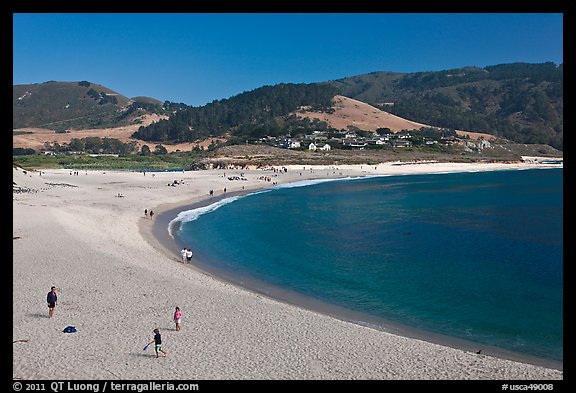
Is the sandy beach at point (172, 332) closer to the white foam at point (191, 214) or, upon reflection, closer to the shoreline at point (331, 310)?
the shoreline at point (331, 310)

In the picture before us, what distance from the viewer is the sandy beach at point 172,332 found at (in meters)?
10.5

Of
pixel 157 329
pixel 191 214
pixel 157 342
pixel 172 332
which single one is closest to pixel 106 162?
pixel 191 214

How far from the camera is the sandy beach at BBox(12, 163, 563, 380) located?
10531 mm

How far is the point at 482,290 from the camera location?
18.9m

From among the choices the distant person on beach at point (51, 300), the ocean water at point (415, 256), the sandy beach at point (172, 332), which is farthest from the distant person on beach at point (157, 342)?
the ocean water at point (415, 256)

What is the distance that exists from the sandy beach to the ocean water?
2.58m

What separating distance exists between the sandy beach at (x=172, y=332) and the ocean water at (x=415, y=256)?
2.58 metres

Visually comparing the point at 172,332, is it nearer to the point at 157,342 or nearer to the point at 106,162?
the point at 157,342

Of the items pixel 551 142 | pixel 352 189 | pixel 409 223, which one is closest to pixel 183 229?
pixel 409 223

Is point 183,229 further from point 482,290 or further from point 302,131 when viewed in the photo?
point 302,131

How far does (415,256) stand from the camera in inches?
979

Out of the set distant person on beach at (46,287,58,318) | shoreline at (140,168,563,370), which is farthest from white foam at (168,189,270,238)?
distant person on beach at (46,287,58,318)

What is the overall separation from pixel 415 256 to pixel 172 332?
51.5 feet
